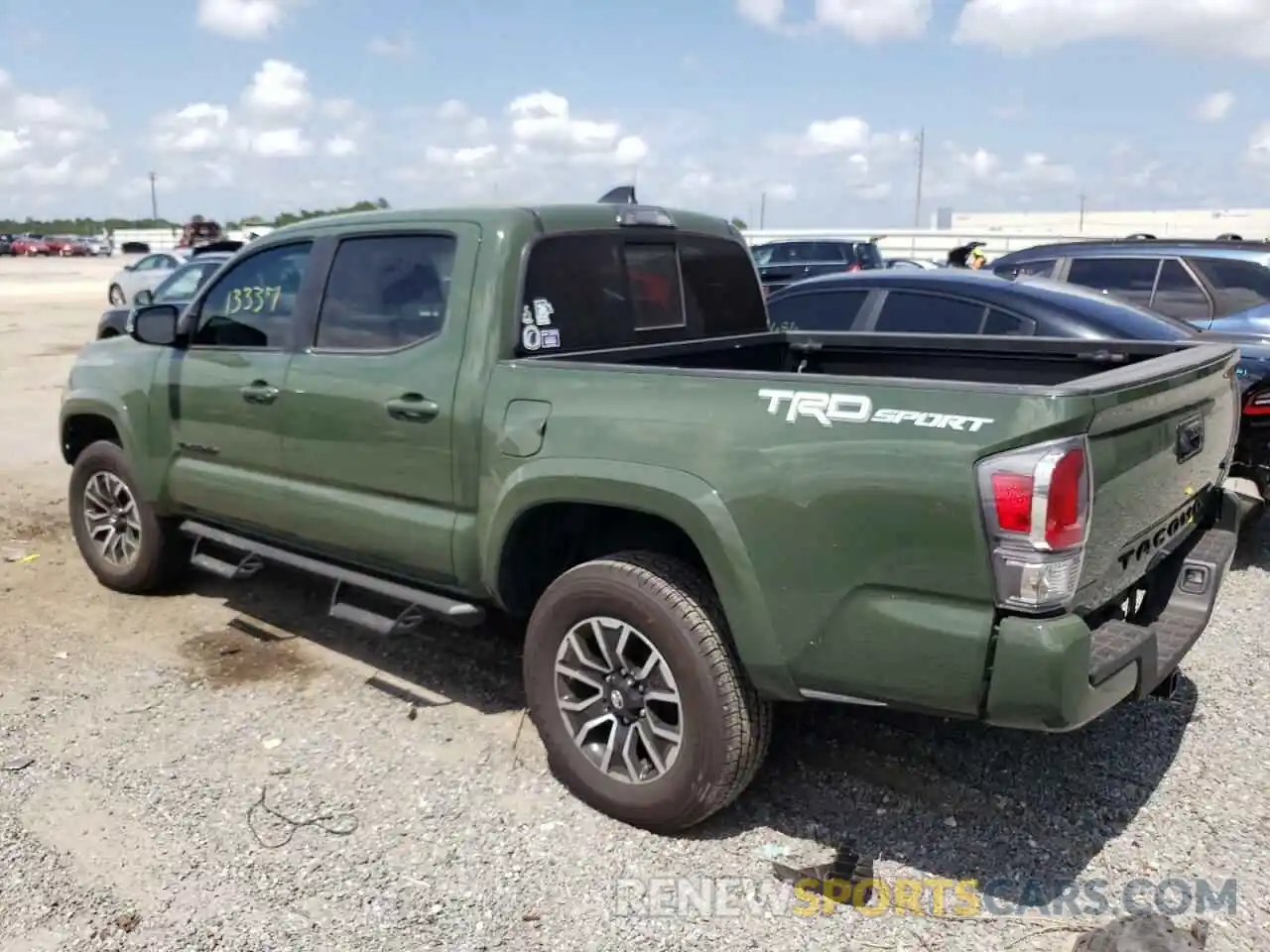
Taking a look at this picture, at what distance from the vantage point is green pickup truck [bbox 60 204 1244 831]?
2725 millimetres

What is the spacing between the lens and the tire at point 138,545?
215 inches

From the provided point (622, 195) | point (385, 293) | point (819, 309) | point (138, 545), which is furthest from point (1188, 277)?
point (138, 545)

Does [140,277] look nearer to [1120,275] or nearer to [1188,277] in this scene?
[1120,275]

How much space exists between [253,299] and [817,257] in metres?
16.4

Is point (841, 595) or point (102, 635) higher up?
point (841, 595)

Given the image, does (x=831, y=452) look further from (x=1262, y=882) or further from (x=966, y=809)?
(x=1262, y=882)

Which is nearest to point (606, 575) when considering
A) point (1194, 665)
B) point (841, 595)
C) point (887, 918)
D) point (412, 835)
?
point (841, 595)

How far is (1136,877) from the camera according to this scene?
316cm

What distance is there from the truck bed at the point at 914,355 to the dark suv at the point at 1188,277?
141 inches

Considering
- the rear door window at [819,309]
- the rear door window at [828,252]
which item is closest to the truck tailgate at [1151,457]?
the rear door window at [819,309]

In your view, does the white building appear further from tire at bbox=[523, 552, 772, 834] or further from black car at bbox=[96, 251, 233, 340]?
tire at bbox=[523, 552, 772, 834]

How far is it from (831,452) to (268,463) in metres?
2.70

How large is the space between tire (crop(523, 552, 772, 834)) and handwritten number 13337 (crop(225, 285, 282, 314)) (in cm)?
204

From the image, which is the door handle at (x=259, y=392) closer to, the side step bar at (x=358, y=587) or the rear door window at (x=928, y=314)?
the side step bar at (x=358, y=587)
